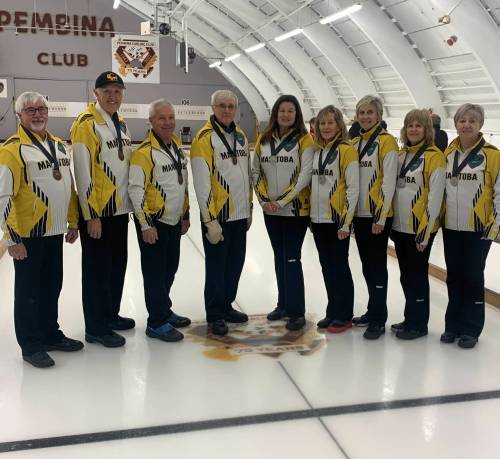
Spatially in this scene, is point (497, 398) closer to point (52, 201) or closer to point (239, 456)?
point (239, 456)

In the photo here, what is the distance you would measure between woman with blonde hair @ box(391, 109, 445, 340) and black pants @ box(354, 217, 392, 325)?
11cm

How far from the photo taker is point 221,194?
12.2ft

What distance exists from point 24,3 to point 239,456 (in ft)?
93.0

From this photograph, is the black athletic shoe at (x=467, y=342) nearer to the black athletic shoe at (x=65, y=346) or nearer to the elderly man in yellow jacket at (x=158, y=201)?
the elderly man in yellow jacket at (x=158, y=201)

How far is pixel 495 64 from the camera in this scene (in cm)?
1311

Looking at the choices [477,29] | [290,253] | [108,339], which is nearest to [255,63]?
[477,29]

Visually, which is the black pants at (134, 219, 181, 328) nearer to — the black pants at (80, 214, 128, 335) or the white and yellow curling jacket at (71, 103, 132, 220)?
the black pants at (80, 214, 128, 335)

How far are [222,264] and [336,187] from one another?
0.94 metres

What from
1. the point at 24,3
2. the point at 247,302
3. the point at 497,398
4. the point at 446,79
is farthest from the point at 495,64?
the point at 24,3

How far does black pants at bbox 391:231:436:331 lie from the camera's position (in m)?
3.66

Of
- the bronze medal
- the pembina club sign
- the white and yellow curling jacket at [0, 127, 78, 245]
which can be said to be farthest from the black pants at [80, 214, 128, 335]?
the pembina club sign

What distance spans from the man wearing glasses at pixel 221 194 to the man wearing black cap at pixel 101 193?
497 mm

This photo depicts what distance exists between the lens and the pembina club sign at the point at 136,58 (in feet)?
84.3

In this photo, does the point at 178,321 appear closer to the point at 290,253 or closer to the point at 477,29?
the point at 290,253
